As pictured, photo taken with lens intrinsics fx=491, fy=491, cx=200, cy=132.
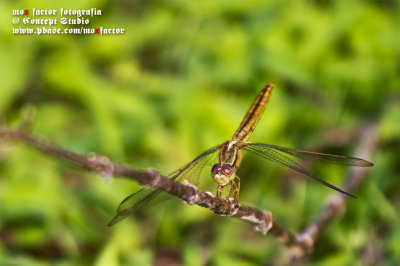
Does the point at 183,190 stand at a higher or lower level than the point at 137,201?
higher

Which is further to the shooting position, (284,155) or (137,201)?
(284,155)

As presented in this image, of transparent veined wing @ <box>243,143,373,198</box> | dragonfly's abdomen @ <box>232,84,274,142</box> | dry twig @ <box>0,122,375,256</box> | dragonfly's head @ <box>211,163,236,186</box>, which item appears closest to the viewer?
dry twig @ <box>0,122,375,256</box>

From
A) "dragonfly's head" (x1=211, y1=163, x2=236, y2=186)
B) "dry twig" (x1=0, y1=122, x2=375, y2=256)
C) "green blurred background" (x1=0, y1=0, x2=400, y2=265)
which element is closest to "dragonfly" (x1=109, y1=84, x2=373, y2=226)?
"dragonfly's head" (x1=211, y1=163, x2=236, y2=186)

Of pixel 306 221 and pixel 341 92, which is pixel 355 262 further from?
pixel 341 92

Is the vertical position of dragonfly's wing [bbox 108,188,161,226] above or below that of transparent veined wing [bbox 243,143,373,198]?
below

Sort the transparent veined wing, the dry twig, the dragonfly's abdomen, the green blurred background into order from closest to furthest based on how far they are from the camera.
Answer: the dry twig
the transparent veined wing
the dragonfly's abdomen
the green blurred background

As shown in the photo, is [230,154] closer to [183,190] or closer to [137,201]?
[137,201]

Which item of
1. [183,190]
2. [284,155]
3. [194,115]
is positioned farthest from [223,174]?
[194,115]

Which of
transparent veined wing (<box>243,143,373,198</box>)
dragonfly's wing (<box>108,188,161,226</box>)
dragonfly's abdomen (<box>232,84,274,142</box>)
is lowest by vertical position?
dragonfly's wing (<box>108,188,161,226</box>)

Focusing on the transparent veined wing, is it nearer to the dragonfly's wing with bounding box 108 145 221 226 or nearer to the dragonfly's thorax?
the dragonfly's thorax
